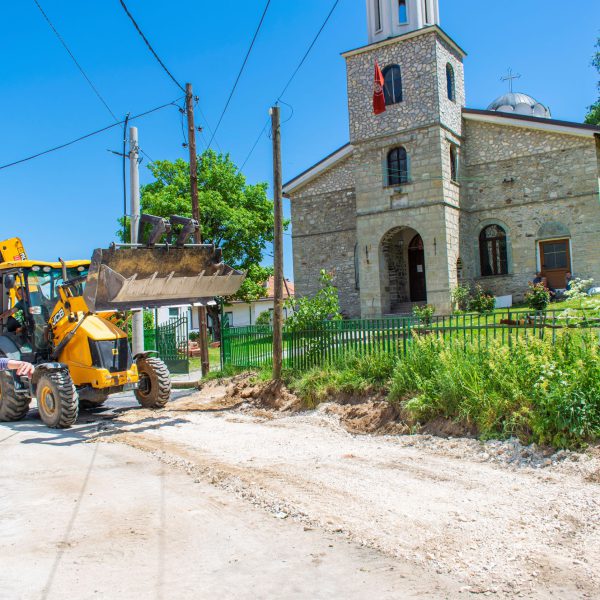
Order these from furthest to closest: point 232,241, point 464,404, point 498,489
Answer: point 232,241 < point 464,404 < point 498,489

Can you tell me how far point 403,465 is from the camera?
7.02 metres

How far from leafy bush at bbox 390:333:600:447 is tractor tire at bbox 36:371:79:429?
5243 mm

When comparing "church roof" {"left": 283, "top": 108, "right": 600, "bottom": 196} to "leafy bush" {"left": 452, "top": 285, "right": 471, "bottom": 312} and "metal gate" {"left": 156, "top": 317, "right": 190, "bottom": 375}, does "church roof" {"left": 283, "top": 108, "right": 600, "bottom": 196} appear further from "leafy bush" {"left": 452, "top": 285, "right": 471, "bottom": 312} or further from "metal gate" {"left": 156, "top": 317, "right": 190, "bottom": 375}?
"metal gate" {"left": 156, "top": 317, "right": 190, "bottom": 375}

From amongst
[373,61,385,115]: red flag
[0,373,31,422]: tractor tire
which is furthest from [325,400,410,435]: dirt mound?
[373,61,385,115]: red flag

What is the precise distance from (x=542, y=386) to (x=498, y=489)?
5.97ft

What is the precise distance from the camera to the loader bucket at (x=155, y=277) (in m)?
9.40

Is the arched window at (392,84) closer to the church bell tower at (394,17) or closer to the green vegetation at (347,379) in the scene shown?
the church bell tower at (394,17)

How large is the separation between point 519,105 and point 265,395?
95.4ft

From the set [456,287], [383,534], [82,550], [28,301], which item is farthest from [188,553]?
[456,287]

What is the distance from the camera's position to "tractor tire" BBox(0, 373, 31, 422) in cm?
1063

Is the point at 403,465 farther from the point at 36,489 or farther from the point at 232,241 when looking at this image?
the point at 232,241

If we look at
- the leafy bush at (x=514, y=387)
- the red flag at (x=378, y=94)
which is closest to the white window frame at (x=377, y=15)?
the red flag at (x=378, y=94)

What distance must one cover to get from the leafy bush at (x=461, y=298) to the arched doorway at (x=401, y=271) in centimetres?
216

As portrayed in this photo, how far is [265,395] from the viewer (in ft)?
38.7
